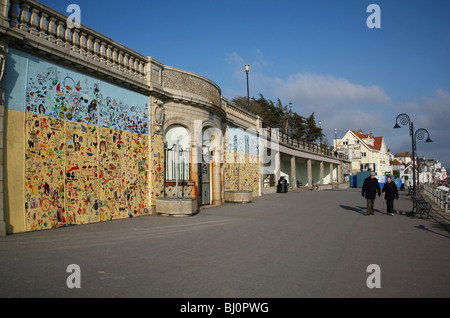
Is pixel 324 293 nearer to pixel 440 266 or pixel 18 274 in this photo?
pixel 440 266

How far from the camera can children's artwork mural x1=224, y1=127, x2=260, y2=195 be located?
19.9 m

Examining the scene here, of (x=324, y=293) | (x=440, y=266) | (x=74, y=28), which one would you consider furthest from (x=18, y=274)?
(x=74, y=28)

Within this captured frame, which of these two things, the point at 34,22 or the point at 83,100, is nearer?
the point at 34,22

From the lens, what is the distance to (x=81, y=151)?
31.4 feet

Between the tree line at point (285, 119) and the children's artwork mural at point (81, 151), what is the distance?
42.1 metres

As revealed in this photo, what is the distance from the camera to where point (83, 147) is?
380 inches

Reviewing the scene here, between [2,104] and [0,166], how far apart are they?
1421mm

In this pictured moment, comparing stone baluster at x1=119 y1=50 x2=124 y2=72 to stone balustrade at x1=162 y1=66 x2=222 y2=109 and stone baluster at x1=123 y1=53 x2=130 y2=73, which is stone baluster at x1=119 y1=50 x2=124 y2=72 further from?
stone balustrade at x1=162 y1=66 x2=222 y2=109

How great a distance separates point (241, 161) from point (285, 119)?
39.9 m

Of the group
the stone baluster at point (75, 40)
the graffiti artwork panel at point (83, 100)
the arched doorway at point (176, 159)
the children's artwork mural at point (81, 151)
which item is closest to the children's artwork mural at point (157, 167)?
the children's artwork mural at point (81, 151)

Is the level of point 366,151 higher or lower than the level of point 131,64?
higher

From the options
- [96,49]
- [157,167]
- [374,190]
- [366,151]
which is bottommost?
[374,190]

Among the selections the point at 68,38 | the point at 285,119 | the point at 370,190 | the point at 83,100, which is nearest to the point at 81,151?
the point at 83,100

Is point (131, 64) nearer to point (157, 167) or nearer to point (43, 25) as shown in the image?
point (43, 25)
